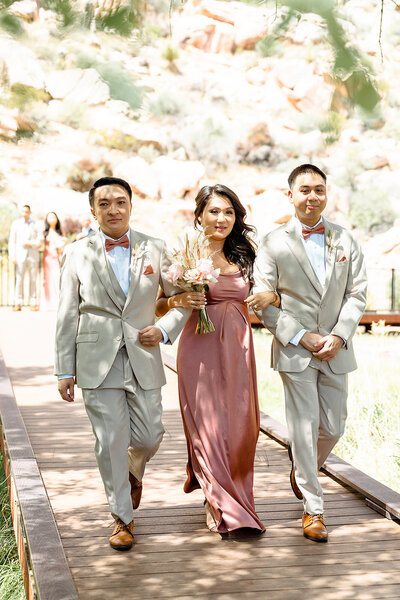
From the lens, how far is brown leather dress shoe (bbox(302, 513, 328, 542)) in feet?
15.0

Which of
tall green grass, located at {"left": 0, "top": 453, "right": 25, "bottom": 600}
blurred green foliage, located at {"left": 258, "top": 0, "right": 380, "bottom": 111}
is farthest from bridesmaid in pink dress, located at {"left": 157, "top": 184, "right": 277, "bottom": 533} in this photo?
blurred green foliage, located at {"left": 258, "top": 0, "right": 380, "bottom": 111}

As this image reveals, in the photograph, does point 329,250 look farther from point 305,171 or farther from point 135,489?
point 135,489

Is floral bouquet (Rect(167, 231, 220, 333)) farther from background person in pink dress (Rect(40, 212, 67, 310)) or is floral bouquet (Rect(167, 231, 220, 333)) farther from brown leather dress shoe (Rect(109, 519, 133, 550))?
background person in pink dress (Rect(40, 212, 67, 310))

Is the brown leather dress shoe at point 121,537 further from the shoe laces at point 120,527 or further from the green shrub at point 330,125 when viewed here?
the green shrub at point 330,125

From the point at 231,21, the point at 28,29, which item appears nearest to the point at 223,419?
the point at 28,29

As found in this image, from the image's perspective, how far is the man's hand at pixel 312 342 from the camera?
15.6 feet

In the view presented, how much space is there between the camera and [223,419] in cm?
484

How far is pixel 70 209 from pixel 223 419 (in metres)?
28.1

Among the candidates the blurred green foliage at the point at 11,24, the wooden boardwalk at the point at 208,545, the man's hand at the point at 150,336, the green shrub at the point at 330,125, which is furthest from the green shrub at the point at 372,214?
the green shrub at the point at 330,125

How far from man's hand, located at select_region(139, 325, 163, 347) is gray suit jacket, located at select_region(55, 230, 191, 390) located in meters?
0.03

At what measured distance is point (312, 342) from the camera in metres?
4.76

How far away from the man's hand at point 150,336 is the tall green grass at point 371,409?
293 cm

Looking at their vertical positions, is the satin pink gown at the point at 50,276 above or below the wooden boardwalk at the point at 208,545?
above

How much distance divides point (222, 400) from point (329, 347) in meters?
0.71
